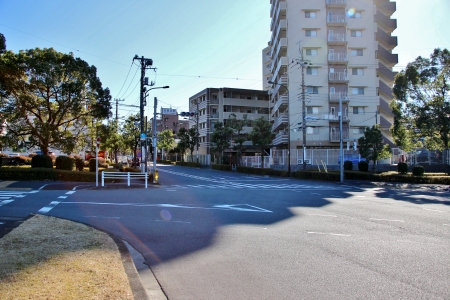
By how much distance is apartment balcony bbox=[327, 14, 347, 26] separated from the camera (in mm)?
48781

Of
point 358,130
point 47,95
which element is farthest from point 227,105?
point 47,95

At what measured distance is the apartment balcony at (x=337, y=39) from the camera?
159 ft

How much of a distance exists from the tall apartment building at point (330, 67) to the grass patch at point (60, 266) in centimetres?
4247

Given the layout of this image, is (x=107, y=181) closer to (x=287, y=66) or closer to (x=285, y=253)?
(x=285, y=253)

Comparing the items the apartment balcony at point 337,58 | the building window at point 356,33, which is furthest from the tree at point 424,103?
the building window at point 356,33

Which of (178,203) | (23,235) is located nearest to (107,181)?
(178,203)

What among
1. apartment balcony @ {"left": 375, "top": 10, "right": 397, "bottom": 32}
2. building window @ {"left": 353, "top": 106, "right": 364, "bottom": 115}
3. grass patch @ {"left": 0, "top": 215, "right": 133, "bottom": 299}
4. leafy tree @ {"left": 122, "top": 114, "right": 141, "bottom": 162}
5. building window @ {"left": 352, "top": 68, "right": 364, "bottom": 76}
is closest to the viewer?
grass patch @ {"left": 0, "top": 215, "right": 133, "bottom": 299}

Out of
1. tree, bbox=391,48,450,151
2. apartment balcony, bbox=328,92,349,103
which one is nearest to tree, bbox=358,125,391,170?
tree, bbox=391,48,450,151

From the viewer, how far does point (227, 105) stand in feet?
235

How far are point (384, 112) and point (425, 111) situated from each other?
26330 millimetres

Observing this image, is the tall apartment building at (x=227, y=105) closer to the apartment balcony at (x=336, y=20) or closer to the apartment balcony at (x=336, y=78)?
the apartment balcony at (x=336, y=78)

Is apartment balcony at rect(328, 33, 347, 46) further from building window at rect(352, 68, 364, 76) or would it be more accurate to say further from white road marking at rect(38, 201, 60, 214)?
white road marking at rect(38, 201, 60, 214)

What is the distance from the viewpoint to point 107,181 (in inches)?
950

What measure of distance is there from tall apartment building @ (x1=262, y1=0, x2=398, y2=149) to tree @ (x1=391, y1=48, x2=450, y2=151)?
18194 millimetres
